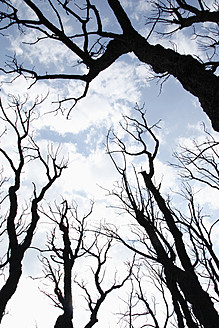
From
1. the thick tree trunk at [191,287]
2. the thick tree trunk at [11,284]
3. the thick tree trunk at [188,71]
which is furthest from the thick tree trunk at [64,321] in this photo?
the thick tree trunk at [188,71]

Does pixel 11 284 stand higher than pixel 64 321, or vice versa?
pixel 11 284

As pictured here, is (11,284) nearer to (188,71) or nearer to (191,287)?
(191,287)

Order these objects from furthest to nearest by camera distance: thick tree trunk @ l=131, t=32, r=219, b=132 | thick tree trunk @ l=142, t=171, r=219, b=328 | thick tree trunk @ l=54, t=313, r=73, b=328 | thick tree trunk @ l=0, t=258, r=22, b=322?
thick tree trunk @ l=54, t=313, r=73, b=328
thick tree trunk @ l=0, t=258, r=22, b=322
thick tree trunk @ l=142, t=171, r=219, b=328
thick tree trunk @ l=131, t=32, r=219, b=132

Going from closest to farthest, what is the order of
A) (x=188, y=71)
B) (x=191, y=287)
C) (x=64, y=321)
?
1. (x=188, y=71)
2. (x=191, y=287)
3. (x=64, y=321)

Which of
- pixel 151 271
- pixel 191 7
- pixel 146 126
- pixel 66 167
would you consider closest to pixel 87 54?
pixel 191 7

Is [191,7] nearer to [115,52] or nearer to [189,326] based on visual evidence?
[115,52]

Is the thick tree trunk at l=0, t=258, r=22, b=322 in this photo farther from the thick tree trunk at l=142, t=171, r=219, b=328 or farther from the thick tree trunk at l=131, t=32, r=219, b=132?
the thick tree trunk at l=131, t=32, r=219, b=132

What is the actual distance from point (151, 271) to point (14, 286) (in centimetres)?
410

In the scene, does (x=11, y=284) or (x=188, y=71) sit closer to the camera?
(x=188, y=71)

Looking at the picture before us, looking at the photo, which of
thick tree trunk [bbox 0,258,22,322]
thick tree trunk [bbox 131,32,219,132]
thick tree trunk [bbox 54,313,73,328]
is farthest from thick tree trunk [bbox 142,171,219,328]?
thick tree trunk [bbox 54,313,73,328]

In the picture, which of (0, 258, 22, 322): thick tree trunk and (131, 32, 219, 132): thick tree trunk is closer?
(131, 32, 219, 132): thick tree trunk

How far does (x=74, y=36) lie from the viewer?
398cm

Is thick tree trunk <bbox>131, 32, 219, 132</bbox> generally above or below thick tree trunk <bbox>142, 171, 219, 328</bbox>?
above

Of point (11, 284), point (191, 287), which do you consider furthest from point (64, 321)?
point (191, 287)
